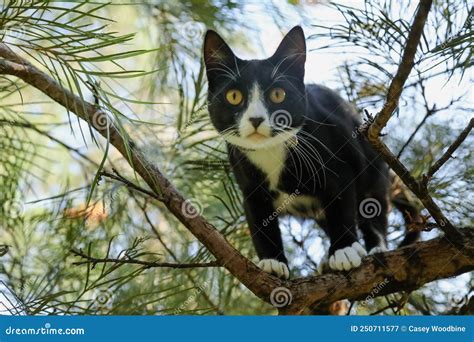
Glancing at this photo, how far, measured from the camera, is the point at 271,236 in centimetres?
134

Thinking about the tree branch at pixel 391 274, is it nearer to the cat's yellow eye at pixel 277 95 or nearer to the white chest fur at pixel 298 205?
the white chest fur at pixel 298 205

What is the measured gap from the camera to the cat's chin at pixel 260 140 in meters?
1.25

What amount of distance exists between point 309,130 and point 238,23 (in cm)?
31

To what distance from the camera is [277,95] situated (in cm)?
128

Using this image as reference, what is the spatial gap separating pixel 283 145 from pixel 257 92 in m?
0.14

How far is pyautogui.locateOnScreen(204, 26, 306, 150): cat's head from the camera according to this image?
1.25 meters

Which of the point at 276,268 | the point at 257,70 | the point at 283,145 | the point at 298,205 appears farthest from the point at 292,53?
the point at 276,268

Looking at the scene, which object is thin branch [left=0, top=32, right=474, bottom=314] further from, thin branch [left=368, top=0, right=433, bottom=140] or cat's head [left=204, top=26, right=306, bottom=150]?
cat's head [left=204, top=26, right=306, bottom=150]

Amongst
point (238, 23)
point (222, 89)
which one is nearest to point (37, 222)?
point (222, 89)

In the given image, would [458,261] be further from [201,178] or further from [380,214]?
[201,178]

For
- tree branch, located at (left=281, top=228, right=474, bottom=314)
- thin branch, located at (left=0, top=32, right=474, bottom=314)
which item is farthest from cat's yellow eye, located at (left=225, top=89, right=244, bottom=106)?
tree branch, located at (left=281, top=228, right=474, bottom=314)

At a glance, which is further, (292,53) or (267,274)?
(292,53)

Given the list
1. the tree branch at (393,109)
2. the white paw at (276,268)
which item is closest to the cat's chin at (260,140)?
the white paw at (276,268)

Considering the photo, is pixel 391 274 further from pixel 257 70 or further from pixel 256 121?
pixel 257 70
